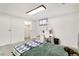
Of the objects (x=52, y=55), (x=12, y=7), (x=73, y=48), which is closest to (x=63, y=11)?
(x=73, y=48)

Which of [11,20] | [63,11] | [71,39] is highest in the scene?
[63,11]

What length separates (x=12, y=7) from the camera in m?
1.18

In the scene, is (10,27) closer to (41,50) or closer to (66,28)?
(41,50)

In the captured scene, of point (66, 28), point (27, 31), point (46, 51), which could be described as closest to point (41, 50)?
point (46, 51)

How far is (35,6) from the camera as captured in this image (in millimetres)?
1186

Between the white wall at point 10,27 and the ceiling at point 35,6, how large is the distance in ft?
0.26

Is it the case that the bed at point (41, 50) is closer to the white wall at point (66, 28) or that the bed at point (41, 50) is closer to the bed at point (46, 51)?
the bed at point (46, 51)

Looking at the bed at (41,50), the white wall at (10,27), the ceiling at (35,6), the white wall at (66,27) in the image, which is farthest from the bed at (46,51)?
the ceiling at (35,6)

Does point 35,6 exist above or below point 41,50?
above

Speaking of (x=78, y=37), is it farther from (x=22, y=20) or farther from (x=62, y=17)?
(x=22, y=20)

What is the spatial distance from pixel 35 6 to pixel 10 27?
0.52 m

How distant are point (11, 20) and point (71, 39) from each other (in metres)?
0.98

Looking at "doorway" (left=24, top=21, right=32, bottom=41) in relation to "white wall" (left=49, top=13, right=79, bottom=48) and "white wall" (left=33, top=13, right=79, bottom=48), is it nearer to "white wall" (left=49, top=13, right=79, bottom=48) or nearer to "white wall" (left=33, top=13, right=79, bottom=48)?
"white wall" (left=33, top=13, right=79, bottom=48)

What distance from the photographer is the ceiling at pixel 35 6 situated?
1133mm
